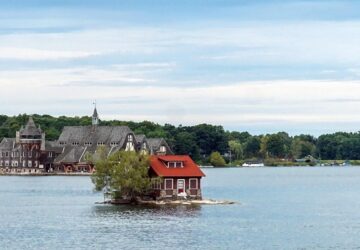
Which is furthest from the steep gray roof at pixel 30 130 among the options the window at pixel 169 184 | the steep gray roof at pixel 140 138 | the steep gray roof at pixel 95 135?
the window at pixel 169 184

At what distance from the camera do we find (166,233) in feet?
203

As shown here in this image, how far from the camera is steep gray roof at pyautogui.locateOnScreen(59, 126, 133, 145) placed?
184 metres

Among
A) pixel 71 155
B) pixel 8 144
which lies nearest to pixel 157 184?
pixel 71 155

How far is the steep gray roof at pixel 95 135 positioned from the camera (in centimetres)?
18425

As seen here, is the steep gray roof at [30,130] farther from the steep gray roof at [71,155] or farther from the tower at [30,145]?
the steep gray roof at [71,155]

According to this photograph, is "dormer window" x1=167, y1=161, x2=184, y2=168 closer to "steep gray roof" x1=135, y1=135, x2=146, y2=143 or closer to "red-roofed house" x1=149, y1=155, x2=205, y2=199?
"red-roofed house" x1=149, y1=155, x2=205, y2=199

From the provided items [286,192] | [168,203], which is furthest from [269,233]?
[286,192]

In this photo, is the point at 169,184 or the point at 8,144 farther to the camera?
the point at 8,144

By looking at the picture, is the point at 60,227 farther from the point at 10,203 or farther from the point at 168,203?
the point at 10,203

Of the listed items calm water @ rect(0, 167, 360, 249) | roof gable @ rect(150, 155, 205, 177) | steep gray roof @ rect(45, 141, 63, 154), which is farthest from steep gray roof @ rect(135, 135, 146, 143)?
roof gable @ rect(150, 155, 205, 177)

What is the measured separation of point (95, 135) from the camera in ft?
614

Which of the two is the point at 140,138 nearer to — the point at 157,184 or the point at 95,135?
the point at 95,135

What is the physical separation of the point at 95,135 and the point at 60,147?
7.57m

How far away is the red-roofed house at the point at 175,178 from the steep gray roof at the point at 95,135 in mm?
96194
